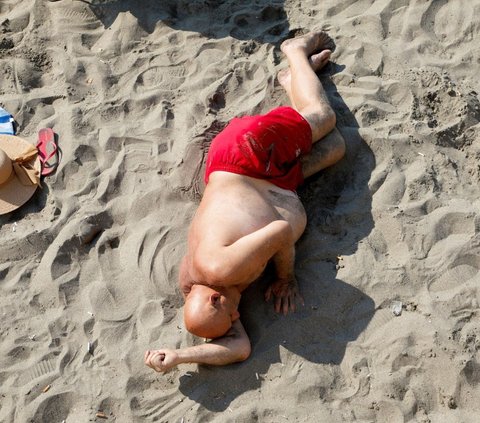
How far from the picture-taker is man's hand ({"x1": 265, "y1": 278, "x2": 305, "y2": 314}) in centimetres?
401

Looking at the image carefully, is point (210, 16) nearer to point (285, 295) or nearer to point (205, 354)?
point (285, 295)

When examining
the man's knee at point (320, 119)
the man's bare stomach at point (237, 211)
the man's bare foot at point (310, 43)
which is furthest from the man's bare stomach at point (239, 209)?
the man's bare foot at point (310, 43)

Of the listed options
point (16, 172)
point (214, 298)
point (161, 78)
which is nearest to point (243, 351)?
point (214, 298)

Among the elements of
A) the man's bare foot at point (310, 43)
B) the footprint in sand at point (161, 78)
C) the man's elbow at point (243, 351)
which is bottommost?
the man's elbow at point (243, 351)

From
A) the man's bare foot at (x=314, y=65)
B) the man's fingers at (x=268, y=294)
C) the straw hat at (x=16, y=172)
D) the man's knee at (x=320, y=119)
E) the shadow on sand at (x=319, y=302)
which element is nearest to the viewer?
the shadow on sand at (x=319, y=302)

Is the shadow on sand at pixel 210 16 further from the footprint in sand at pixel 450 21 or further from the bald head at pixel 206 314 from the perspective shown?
the bald head at pixel 206 314

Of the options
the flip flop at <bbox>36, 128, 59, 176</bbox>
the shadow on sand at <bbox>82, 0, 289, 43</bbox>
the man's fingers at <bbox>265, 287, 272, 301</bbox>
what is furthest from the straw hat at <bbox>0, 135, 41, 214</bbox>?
the man's fingers at <bbox>265, 287, 272, 301</bbox>

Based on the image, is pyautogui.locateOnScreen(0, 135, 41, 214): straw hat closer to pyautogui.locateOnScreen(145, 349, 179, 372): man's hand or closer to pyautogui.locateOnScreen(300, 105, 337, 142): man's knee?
pyautogui.locateOnScreen(145, 349, 179, 372): man's hand

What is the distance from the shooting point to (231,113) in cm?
490

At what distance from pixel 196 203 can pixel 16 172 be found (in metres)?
1.23

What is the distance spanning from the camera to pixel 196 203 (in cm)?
455

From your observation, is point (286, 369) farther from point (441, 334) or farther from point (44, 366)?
point (44, 366)

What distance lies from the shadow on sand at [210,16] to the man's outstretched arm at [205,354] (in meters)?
2.44

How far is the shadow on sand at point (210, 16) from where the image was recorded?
538 cm
